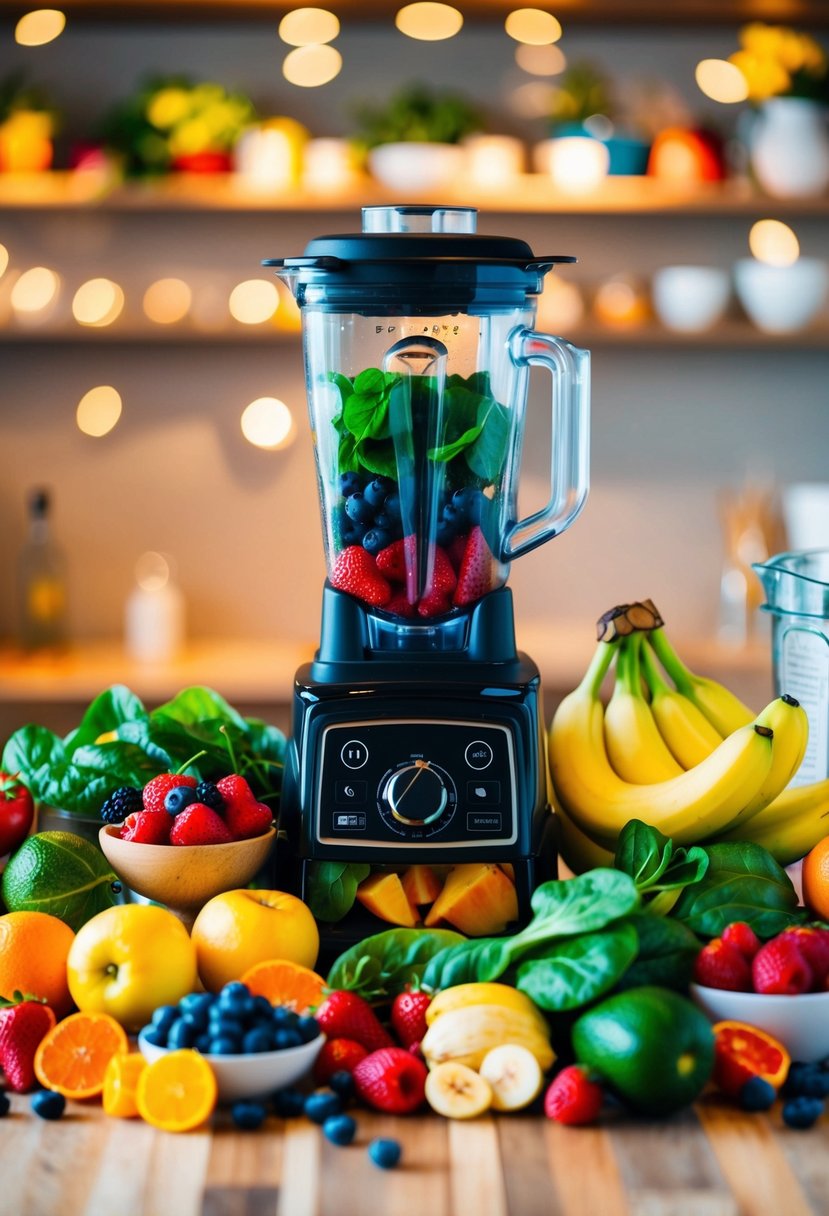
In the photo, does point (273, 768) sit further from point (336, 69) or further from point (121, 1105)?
point (336, 69)

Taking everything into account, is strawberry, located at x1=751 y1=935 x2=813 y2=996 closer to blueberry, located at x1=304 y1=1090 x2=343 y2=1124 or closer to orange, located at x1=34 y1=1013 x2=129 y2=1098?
blueberry, located at x1=304 y1=1090 x2=343 y2=1124

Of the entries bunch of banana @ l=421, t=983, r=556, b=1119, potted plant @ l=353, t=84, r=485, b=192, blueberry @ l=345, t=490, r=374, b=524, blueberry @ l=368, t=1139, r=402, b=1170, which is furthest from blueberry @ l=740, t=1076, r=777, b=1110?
potted plant @ l=353, t=84, r=485, b=192

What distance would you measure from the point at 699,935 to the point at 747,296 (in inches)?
87.3

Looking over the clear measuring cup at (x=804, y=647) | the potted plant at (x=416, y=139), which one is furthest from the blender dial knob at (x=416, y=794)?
the potted plant at (x=416, y=139)

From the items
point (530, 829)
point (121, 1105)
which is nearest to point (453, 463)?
point (530, 829)

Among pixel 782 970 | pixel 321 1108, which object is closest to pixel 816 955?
pixel 782 970

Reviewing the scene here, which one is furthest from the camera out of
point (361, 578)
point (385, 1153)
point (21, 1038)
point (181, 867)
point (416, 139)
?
point (416, 139)

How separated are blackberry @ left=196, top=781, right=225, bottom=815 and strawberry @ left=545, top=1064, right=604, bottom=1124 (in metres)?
0.36

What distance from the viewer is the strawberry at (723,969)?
97cm

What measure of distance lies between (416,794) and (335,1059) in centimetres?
23

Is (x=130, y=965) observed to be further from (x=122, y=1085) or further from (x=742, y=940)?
(x=742, y=940)

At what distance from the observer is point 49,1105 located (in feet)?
2.97

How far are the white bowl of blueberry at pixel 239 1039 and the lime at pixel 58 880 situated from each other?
0.69 ft

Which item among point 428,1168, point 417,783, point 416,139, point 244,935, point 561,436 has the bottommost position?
point 428,1168
